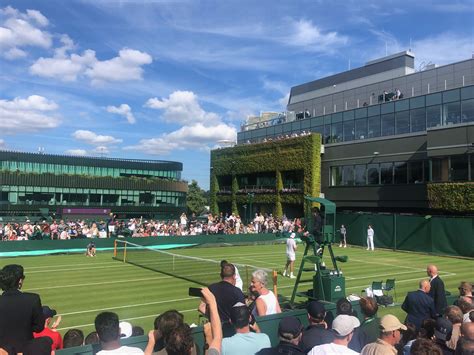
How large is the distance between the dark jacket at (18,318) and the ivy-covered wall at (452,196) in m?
32.4

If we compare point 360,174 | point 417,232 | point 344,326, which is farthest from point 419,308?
point 360,174

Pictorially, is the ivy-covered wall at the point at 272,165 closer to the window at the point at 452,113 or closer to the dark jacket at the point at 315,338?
the window at the point at 452,113

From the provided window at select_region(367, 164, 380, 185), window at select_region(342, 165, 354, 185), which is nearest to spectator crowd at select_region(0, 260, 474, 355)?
window at select_region(367, 164, 380, 185)

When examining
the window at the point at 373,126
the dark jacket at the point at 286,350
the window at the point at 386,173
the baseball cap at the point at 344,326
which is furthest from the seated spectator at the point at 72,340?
the window at the point at 373,126

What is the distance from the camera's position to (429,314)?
8102mm

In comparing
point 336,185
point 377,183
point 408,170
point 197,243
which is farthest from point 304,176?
point 197,243

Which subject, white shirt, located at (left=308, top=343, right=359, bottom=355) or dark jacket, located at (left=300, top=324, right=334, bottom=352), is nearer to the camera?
white shirt, located at (left=308, top=343, right=359, bottom=355)

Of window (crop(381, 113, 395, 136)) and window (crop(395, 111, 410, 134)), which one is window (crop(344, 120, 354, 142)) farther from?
window (crop(395, 111, 410, 134))

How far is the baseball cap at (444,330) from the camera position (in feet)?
20.2

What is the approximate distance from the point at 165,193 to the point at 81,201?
15.6 meters

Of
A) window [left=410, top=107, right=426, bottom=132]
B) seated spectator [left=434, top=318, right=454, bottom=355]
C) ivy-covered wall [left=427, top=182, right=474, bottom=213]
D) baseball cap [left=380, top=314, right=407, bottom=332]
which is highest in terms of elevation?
window [left=410, top=107, right=426, bottom=132]

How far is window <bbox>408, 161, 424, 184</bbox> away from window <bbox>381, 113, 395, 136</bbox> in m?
4.13

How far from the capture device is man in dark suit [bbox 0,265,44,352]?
5133 mm

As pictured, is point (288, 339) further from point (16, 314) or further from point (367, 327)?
point (16, 314)
